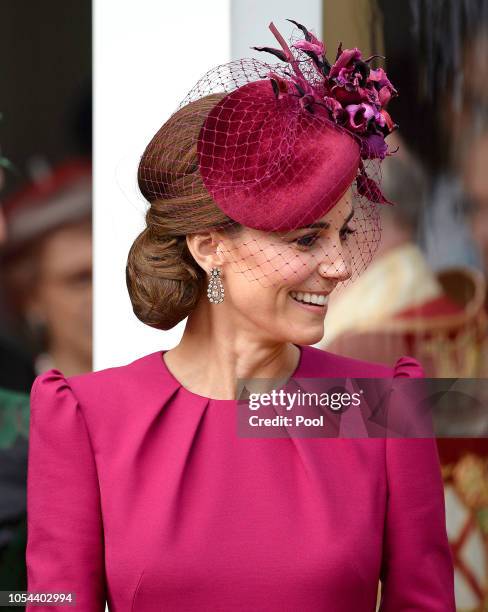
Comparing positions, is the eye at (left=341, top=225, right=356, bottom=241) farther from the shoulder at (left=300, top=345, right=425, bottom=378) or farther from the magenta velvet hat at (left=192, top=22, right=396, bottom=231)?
the shoulder at (left=300, top=345, right=425, bottom=378)

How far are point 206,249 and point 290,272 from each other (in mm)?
197

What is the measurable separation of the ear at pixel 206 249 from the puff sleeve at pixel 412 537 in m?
0.48

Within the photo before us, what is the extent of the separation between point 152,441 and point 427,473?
545mm

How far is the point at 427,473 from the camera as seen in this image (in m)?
2.21

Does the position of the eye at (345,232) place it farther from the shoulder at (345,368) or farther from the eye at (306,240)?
the shoulder at (345,368)

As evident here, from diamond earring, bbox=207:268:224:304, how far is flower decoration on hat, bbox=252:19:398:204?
0.35 meters

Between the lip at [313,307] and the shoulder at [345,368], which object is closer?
the lip at [313,307]

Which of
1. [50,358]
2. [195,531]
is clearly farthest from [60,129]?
[195,531]

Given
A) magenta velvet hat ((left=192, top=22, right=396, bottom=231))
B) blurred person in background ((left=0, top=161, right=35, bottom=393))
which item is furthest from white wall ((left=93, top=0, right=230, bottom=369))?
magenta velvet hat ((left=192, top=22, right=396, bottom=231))

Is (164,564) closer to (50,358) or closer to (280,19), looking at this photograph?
(50,358)

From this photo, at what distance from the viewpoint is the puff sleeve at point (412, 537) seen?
216 cm

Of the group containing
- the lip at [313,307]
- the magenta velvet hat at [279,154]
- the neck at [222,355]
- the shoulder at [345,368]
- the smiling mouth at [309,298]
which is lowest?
the shoulder at [345,368]

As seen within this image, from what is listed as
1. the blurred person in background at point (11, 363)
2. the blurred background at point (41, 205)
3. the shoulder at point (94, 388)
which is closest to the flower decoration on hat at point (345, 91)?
the shoulder at point (94, 388)

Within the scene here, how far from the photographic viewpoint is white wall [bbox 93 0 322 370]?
315 centimetres
